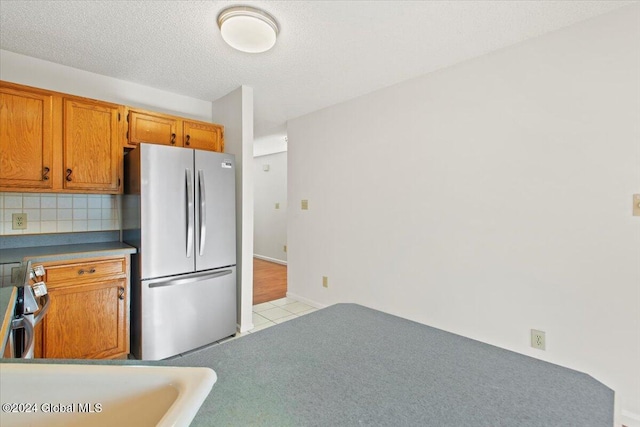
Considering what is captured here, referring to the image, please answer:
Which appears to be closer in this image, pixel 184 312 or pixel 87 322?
pixel 87 322

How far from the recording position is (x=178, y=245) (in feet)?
7.98

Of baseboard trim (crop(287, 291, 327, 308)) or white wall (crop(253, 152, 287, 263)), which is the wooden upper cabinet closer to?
baseboard trim (crop(287, 291, 327, 308))

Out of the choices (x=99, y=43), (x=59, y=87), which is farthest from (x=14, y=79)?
(x=99, y=43)

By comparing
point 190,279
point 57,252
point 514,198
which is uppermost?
point 514,198

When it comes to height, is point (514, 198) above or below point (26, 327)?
above

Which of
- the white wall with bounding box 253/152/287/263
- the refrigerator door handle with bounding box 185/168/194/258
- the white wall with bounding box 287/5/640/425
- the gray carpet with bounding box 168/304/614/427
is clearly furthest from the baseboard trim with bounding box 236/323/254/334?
the white wall with bounding box 253/152/287/263

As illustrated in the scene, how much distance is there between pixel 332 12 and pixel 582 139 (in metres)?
1.73

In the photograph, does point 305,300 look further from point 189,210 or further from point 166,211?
point 166,211

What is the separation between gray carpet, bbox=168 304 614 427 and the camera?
1.75ft

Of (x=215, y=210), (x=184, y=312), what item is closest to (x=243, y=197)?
(x=215, y=210)

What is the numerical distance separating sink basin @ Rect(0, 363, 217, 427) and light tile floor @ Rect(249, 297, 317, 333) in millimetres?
2588

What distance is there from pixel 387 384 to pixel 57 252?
8.00 ft

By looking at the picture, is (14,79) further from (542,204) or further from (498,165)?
(542,204)

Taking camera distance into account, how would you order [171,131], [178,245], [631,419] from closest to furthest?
[631,419] → [178,245] → [171,131]
